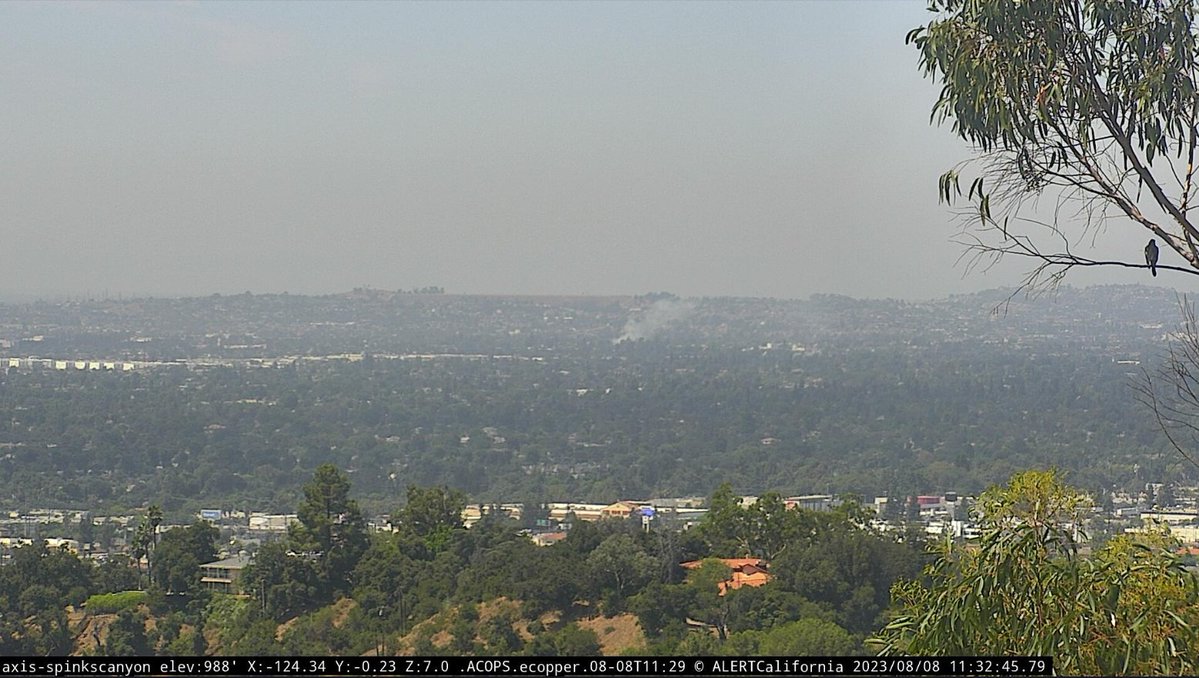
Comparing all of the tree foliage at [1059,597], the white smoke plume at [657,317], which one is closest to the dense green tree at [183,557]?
the tree foliage at [1059,597]

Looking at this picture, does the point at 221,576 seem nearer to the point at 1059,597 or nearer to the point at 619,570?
the point at 619,570

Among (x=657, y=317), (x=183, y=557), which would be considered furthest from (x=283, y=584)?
(x=657, y=317)

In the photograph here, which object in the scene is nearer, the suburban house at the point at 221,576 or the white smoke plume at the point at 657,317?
the suburban house at the point at 221,576

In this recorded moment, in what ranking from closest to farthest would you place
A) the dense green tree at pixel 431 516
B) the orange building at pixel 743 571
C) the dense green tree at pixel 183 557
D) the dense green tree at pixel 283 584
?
the orange building at pixel 743 571 → the dense green tree at pixel 283 584 → the dense green tree at pixel 183 557 → the dense green tree at pixel 431 516

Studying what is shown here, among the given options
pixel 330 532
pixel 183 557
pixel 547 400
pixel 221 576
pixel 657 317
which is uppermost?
pixel 657 317

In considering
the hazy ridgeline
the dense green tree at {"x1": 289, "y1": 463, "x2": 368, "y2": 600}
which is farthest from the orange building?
the hazy ridgeline

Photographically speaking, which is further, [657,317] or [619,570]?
[657,317]

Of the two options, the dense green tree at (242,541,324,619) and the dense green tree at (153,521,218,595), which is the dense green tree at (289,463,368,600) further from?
the dense green tree at (153,521,218,595)

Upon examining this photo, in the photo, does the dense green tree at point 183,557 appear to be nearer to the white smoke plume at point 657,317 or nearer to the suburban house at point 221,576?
the suburban house at point 221,576

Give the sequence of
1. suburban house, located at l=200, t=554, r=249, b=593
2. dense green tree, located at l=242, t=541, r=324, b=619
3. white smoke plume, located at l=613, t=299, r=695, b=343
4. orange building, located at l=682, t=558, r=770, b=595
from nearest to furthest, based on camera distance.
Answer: orange building, located at l=682, t=558, r=770, b=595 → dense green tree, located at l=242, t=541, r=324, b=619 → suburban house, located at l=200, t=554, r=249, b=593 → white smoke plume, located at l=613, t=299, r=695, b=343
